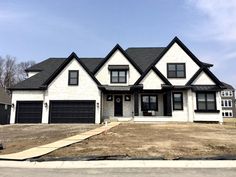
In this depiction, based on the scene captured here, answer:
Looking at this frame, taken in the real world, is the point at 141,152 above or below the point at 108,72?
below

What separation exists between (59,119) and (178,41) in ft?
50.9

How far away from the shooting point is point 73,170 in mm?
8188

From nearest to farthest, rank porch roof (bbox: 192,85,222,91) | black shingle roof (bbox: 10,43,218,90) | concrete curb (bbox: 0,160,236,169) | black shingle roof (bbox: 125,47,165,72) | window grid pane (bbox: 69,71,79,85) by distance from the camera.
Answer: concrete curb (bbox: 0,160,236,169) → porch roof (bbox: 192,85,222,91) → window grid pane (bbox: 69,71,79,85) → black shingle roof (bbox: 10,43,218,90) → black shingle roof (bbox: 125,47,165,72)

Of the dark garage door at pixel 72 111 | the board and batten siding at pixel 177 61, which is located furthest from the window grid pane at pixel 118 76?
the dark garage door at pixel 72 111

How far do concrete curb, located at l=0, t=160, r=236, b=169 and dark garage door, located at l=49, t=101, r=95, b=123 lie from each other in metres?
17.7

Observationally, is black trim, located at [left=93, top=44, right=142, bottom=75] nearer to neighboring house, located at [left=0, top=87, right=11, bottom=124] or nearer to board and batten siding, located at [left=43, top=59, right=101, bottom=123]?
board and batten siding, located at [left=43, top=59, right=101, bottom=123]

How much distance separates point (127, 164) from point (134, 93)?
1941cm

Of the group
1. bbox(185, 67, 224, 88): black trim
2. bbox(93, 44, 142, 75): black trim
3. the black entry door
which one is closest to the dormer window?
bbox(93, 44, 142, 75): black trim

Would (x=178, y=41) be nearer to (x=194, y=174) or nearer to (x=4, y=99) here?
(x=194, y=174)

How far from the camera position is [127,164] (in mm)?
8977

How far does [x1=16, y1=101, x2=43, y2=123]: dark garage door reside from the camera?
27641mm

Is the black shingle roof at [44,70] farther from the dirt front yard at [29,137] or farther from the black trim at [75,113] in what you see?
the dirt front yard at [29,137]

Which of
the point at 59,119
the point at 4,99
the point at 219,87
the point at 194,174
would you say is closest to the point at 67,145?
the point at 194,174

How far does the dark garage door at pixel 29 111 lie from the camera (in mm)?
27641
